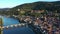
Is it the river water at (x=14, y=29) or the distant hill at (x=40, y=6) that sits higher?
the distant hill at (x=40, y=6)

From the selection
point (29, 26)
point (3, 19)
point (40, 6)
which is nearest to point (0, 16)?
point (3, 19)

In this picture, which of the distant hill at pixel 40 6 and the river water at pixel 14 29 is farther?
the distant hill at pixel 40 6

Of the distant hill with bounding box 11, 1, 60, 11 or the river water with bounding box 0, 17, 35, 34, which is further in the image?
the distant hill with bounding box 11, 1, 60, 11

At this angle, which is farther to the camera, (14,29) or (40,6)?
(40,6)

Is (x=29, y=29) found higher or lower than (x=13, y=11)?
lower

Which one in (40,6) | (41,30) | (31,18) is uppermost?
(40,6)

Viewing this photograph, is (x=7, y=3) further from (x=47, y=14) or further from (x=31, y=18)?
(x=47, y=14)

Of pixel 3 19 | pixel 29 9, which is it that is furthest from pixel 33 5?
pixel 3 19

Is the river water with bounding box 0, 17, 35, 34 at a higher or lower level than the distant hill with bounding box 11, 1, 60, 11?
lower

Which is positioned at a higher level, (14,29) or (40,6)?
(40,6)

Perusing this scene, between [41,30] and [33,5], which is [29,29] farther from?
[33,5]
